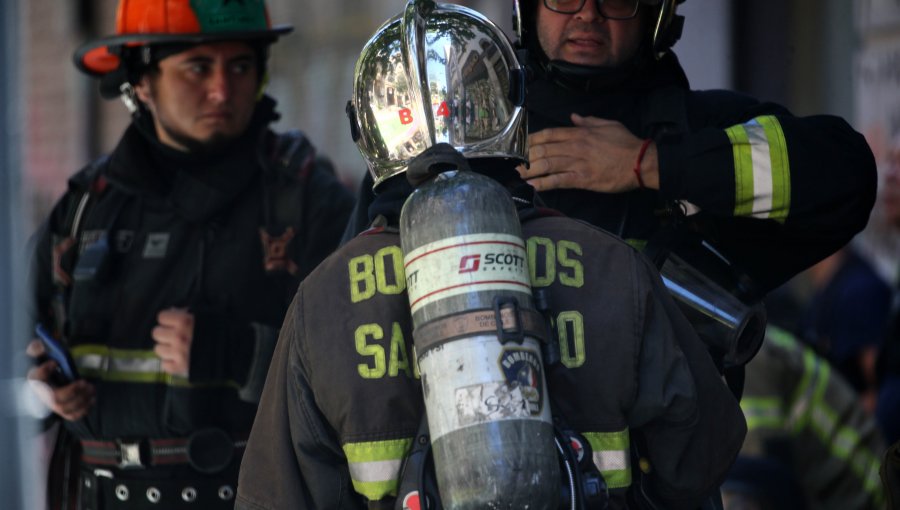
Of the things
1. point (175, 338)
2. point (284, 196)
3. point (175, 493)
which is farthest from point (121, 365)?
point (284, 196)

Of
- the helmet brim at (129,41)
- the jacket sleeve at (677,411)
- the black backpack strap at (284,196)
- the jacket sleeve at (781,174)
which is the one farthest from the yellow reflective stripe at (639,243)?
the helmet brim at (129,41)

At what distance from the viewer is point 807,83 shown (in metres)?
7.05

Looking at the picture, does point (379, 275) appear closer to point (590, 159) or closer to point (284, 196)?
point (590, 159)

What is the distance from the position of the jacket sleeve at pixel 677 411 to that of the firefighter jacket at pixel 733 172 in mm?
647

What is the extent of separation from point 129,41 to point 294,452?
6.85ft

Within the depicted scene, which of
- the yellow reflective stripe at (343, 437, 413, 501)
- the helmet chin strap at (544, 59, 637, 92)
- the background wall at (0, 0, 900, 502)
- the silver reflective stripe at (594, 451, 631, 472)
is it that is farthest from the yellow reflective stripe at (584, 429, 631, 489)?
the helmet chin strap at (544, 59, 637, 92)

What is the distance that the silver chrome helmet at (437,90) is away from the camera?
8.04ft

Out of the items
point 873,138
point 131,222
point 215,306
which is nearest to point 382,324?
point 215,306

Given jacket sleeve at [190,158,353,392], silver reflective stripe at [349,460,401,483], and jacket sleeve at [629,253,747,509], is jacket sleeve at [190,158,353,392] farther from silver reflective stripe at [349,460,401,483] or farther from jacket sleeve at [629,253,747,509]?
jacket sleeve at [629,253,747,509]

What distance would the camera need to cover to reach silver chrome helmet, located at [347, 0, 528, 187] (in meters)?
2.45

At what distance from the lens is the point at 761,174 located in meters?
3.02

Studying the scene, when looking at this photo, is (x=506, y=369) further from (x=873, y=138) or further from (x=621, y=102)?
(x=873, y=138)

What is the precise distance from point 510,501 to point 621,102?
1457 millimetres

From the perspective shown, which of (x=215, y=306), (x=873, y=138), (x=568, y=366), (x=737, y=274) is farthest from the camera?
(x=873, y=138)
